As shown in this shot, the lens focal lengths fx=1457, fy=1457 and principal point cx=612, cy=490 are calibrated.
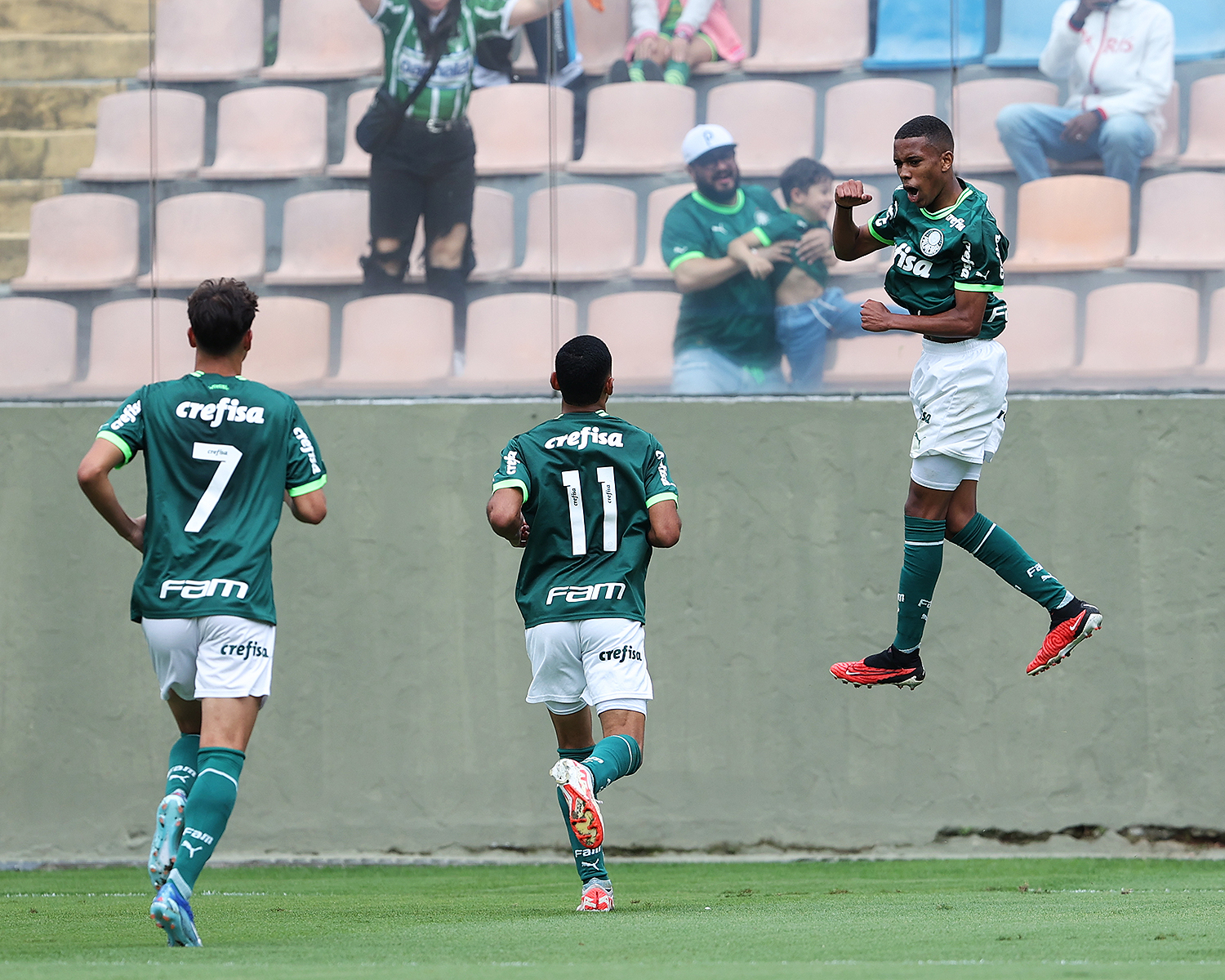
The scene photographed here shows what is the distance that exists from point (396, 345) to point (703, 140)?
1.98m

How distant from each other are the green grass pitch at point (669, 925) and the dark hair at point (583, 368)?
5.44 feet

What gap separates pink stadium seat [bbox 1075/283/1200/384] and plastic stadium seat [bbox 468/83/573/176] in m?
2.99

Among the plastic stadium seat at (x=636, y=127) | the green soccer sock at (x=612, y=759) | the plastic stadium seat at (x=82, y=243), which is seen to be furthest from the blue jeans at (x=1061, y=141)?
the plastic stadium seat at (x=82, y=243)

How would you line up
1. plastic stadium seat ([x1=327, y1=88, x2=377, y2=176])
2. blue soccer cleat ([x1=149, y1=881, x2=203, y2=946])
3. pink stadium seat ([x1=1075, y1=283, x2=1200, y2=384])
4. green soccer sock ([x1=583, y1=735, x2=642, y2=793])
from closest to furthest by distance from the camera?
blue soccer cleat ([x1=149, y1=881, x2=203, y2=946]) → green soccer sock ([x1=583, y1=735, x2=642, y2=793]) → pink stadium seat ([x1=1075, y1=283, x2=1200, y2=384]) → plastic stadium seat ([x1=327, y1=88, x2=377, y2=176])

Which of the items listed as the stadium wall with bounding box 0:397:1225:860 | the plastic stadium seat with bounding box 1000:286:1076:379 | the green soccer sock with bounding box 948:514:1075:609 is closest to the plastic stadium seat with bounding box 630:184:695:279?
the stadium wall with bounding box 0:397:1225:860

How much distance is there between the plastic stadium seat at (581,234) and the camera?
7.82 m

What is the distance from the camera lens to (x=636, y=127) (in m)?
7.88

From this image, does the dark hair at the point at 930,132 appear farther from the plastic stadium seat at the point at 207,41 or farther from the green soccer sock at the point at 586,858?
the plastic stadium seat at the point at 207,41

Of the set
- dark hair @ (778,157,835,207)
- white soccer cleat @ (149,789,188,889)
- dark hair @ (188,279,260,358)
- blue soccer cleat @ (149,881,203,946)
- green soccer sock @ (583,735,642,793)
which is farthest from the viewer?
dark hair @ (778,157,835,207)

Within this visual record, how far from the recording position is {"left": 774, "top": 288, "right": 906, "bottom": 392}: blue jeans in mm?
7652

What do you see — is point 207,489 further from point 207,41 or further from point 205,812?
point 207,41

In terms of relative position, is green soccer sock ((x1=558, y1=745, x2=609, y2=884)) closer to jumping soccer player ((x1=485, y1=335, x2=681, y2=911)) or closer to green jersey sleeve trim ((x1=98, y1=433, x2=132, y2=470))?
jumping soccer player ((x1=485, y1=335, x2=681, y2=911))

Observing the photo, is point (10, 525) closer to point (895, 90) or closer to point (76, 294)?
point (76, 294)

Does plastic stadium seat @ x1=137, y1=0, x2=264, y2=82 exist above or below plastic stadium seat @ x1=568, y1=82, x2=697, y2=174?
above
